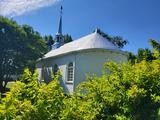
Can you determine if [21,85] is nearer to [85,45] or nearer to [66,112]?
[66,112]

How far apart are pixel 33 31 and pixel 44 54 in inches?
126

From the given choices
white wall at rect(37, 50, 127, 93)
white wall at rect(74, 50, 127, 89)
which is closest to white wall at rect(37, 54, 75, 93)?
white wall at rect(37, 50, 127, 93)

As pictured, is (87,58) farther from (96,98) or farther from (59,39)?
(96,98)

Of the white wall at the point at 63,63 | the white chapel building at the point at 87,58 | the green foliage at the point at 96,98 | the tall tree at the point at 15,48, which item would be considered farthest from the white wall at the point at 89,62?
the green foliage at the point at 96,98

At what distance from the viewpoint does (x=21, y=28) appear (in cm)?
3272

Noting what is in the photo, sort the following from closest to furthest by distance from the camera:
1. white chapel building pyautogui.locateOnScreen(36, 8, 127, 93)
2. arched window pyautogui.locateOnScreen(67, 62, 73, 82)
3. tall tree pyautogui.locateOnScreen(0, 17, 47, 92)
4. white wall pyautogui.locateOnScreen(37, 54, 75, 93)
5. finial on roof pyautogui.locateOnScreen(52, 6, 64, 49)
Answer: white chapel building pyautogui.locateOnScreen(36, 8, 127, 93)
white wall pyautogui.locateOnScreen(37, 54, 75, 93)
arched window pyautogui.locateOnScreen(67, 62, 73, 82)
tall tree pyautogui.locateOnScreen(0, 17, 47, 92)
finial on roof pyautogui.locateOnScreen(52, 6, 64, 49)

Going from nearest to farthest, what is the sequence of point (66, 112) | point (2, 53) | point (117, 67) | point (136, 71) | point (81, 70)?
point (66, 112)
point (136, 71)
point (117, 67)
point (81, 70)
point (2, 53)

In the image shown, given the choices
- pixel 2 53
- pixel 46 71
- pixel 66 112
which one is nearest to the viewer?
pixel 66 112

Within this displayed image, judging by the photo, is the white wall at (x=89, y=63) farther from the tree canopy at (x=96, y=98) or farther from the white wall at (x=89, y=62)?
the tree canopy at (x=96, y=98)

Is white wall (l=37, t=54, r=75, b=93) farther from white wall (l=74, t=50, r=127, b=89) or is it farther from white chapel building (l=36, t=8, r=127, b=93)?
white wall (l=74, t=50, r=127, b=89)

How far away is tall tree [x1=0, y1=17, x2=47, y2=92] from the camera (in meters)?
31.0

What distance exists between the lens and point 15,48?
1238 inches

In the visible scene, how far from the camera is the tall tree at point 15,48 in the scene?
31.0 meters

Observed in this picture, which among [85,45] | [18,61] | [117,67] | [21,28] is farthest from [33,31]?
[117,67]
